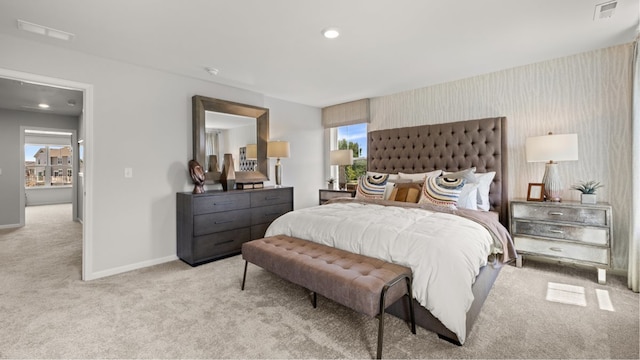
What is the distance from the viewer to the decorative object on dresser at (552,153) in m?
2.85

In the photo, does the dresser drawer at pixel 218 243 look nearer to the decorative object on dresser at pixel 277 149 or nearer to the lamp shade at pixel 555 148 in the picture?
the decorative object on dresser at pixel 277 149

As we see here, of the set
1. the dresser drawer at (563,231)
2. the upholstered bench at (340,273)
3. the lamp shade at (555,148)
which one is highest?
the lamp shade at (555,148)

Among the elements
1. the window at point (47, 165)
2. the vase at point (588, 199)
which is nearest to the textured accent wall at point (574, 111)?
the vase at point (588, 199)

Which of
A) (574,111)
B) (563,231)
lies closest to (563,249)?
(563,231)

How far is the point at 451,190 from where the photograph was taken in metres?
2.97

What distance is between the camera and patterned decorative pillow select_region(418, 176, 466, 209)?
295 centimetres

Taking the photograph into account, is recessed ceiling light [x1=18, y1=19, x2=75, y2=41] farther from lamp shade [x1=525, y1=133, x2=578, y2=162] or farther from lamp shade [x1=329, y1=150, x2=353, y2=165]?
lamp shade [x1=525, y1=133, x2=578, y2=162]

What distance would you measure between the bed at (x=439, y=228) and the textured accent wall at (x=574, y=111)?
203mm

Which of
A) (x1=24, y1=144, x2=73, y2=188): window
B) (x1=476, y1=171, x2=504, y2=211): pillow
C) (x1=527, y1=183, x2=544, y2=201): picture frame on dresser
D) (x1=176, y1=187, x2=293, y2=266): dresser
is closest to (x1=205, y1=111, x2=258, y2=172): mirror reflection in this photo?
(x1=176, y1=187, x2=293, y2=266): dresser

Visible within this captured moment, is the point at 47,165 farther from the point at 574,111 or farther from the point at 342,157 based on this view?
the point at 574,111

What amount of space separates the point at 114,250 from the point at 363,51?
3.47 meters

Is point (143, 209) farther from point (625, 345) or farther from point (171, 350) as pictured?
point (625, 345)

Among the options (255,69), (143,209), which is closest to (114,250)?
(143,209)

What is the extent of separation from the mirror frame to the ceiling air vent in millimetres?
3761
